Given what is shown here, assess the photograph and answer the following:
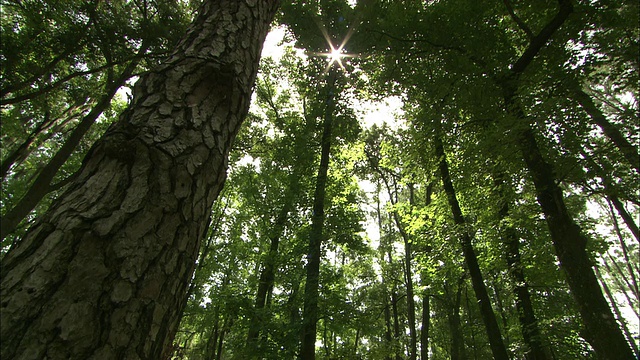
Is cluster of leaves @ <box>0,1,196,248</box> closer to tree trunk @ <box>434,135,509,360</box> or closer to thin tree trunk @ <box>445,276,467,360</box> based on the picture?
tree trunk @ <box>434,135,509,360</box>

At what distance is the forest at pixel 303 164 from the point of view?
989 millimetres

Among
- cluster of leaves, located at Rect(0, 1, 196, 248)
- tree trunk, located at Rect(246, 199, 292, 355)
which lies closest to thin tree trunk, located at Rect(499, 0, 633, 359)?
tree trunk, located at Rect(246, 199, 292, 355)

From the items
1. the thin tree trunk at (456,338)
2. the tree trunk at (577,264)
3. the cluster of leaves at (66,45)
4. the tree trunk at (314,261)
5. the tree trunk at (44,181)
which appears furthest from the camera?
the thin tree trunk at (456,338)

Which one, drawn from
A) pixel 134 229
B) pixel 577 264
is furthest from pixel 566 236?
pixel 134 229

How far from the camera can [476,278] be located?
28.6ft

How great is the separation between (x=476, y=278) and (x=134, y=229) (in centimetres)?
960

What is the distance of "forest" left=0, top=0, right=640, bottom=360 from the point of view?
3.25 ft

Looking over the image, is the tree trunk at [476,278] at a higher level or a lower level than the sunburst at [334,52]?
Answer: lower

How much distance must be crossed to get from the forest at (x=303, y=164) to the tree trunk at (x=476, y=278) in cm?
6

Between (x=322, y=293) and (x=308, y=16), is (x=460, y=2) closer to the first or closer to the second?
(x=308, y=16)

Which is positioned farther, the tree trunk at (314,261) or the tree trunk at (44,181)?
the tree trunk at (44,181)

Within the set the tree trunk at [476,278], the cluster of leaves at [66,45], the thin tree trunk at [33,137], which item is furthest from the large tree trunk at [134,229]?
the thin tree trunk at [33,137]

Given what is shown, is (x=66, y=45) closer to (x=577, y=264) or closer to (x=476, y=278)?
(x=577, y=264)

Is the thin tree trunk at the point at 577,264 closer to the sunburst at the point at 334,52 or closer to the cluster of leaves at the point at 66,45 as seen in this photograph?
the sunburst at the point at 334,52
